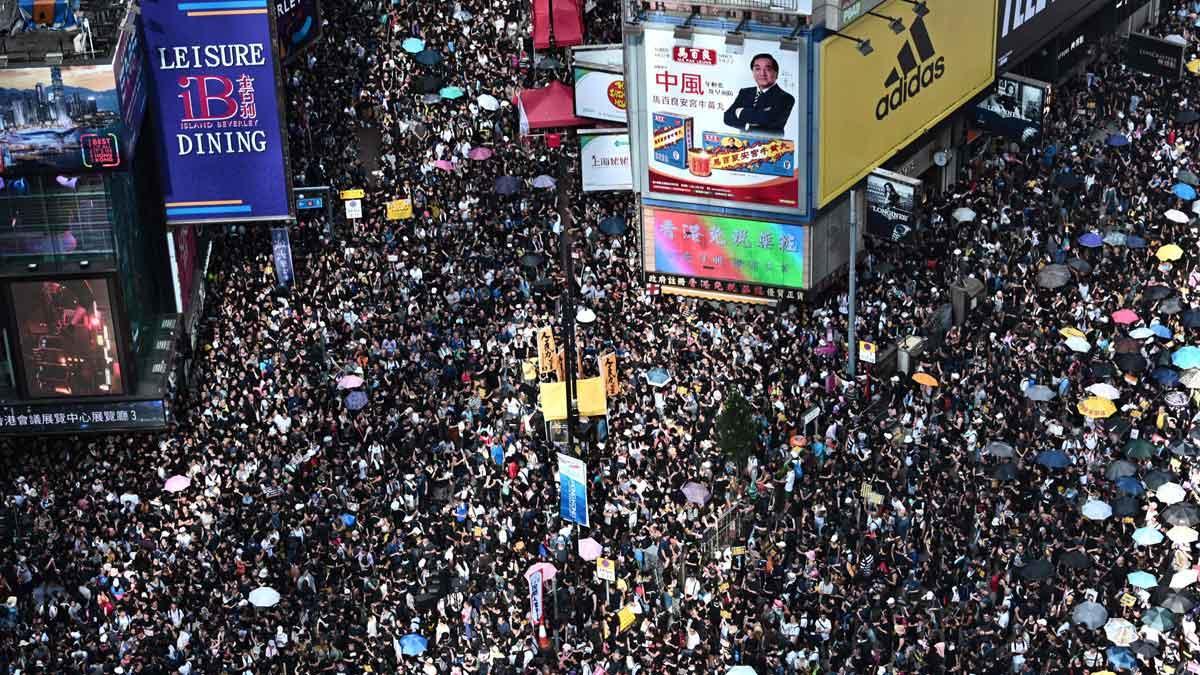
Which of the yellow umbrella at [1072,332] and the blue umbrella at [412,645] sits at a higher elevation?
the yellow umbrella at [1072,332]

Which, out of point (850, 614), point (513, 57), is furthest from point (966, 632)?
point (513, 57)

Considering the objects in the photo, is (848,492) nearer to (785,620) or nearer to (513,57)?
(785,620)

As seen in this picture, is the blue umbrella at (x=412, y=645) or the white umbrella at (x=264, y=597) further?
the white umbrella at (x=264, y=597)

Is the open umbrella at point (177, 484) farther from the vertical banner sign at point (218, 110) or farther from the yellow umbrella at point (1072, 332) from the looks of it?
the yellow umbrella at point (1072, 332)

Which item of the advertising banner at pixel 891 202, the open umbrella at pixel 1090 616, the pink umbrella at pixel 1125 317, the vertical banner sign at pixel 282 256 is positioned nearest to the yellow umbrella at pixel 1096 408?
the pink umbrella at pixel 1125 317

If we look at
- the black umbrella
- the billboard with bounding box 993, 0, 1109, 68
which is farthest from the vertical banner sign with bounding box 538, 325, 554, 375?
the billboard with bounding box 993, 0, 1109, 68

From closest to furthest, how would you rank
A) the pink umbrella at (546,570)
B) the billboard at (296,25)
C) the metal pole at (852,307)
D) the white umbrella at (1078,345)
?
the pink umbrella at (546,570) → the white umbrella at (1078,345) → the metal pole at (852,307) → the billboard at (296,25)
